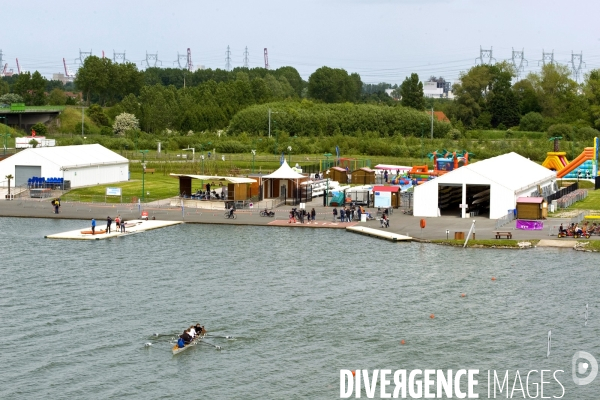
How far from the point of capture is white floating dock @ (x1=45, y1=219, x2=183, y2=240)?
68375 millimetres

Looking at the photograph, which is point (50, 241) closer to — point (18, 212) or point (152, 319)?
point (18, 212)

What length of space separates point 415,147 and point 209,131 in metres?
46.5

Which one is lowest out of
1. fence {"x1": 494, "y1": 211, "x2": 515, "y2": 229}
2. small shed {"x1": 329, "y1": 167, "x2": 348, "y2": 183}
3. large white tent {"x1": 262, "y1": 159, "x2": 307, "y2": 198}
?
fence {"x1": 494, "y1": 211, "x2": 515, "y2": 229}

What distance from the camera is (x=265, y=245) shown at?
66625 mm

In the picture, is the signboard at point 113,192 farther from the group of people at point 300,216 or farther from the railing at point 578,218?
the railing at point 578,218

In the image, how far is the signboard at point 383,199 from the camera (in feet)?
261

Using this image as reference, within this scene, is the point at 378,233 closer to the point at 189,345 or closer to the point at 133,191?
the point at 189,345

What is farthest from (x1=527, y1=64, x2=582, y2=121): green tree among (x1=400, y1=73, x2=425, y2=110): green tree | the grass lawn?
the grass lawn

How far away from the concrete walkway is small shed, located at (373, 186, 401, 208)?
0.92 m

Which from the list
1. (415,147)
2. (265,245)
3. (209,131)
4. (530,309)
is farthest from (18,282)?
(209,131)

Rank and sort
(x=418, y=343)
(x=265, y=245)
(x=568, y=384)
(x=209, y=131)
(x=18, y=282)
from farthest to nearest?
(x=209, y=131)
(x=265, y=245)
(x=18, y=282)
(x=418, y=343)
(x=568, y=384)

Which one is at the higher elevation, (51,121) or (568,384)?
(51,121)

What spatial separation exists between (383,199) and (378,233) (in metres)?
11.3

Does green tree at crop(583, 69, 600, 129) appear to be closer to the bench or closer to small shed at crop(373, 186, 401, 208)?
small shed at crop(373, 186, 401, 208)
